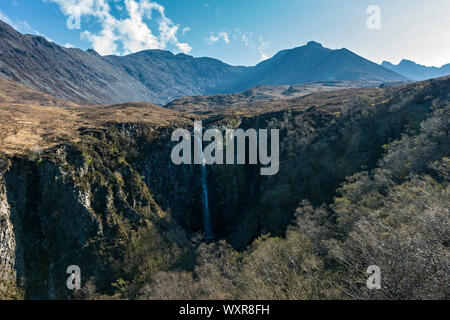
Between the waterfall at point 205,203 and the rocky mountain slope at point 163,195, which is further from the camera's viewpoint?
the waterfall at point 205,203

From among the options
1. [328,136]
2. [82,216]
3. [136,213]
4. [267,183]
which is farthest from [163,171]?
[328,136]

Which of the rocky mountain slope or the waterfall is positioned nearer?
the rocky mountain slope

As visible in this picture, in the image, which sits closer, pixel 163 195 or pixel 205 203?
pixel 163 195

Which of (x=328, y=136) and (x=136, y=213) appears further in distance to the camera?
(x=328, y=136)

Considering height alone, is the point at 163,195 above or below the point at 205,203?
above

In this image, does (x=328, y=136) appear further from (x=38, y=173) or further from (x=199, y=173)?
(x=38, y=173)

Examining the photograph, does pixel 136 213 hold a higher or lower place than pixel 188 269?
higher
